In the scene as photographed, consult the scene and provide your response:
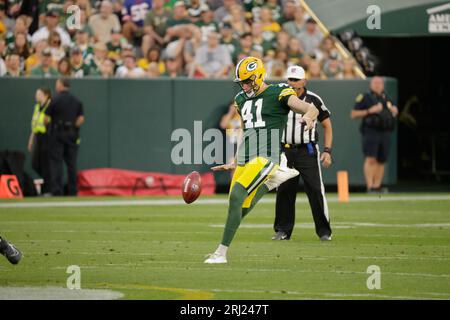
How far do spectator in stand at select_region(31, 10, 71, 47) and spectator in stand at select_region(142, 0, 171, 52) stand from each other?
153cm

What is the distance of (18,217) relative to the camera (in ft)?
55.8

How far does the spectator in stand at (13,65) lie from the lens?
74.9 ft

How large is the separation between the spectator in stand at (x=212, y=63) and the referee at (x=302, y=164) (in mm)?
9350

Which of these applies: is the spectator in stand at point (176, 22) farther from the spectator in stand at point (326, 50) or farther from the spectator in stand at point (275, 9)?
the spectator in stand at point (326, 50)

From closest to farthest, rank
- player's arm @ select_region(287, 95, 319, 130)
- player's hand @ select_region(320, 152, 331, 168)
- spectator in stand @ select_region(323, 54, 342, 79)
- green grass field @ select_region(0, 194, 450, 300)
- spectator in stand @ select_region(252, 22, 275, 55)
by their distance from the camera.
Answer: green grass field @ select_region(0, 194, 450, 300) < player's arm @ select_region(287, 95, 319, 130) < player's hand @ select_region(320, 152, 331, 168) < spectator in stand @ select_region(252, 22, 275, 55) < spectator in stand @ select_region(323, 54, 342, 79)

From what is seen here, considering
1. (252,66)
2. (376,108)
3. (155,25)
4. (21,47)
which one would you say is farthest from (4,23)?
(252,66)

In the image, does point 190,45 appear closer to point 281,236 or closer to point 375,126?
point 375,126

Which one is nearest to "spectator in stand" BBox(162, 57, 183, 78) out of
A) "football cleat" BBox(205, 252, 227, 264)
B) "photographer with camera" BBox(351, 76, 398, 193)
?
"photographer with camera" BBox(351, 76, 398, 193)

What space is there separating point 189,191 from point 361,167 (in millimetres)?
12589

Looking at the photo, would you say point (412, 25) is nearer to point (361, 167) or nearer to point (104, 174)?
point (361, 167)

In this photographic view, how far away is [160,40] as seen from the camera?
23.5 metres

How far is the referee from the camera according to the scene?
14.0m

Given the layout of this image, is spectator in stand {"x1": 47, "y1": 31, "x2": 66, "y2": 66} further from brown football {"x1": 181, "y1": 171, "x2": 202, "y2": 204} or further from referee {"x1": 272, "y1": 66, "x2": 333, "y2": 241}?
brown football {"x1": 181, "y1": 171, "x2": 202, "y2": 204}

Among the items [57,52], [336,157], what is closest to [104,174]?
[57,52]
